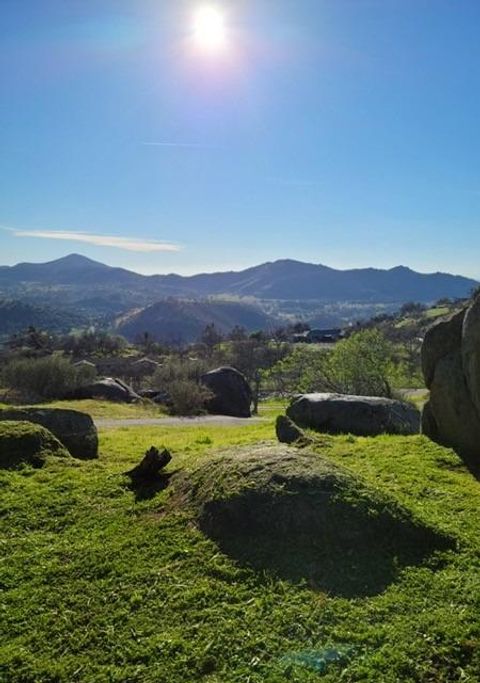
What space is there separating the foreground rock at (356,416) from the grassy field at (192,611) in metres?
9.59

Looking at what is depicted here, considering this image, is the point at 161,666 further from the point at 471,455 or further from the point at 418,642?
the point at 471,455

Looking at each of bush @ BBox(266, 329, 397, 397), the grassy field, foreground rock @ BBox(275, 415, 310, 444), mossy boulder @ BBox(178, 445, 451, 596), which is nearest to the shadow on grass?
mossy boulder @ BBox(178, 445, 451, 596)

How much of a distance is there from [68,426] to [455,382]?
1041 cm

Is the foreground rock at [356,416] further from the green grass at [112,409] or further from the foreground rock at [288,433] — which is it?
the green grass at [112,409]

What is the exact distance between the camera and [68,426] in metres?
15.5

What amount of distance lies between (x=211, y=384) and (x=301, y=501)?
1660 inches

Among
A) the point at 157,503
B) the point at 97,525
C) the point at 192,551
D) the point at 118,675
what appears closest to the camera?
the point at 118,675

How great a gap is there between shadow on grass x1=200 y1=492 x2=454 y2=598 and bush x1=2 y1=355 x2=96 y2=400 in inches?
1753

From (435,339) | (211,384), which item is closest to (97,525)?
(435,339)

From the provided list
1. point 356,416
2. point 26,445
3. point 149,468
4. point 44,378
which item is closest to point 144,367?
point 44,378

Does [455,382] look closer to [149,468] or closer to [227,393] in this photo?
[149,468]

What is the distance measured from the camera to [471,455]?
14047 millimetres

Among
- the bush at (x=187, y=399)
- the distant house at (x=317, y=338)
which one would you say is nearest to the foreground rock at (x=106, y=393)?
the bush at (x=187, y=399)

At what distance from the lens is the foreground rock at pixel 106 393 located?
4900 cm
